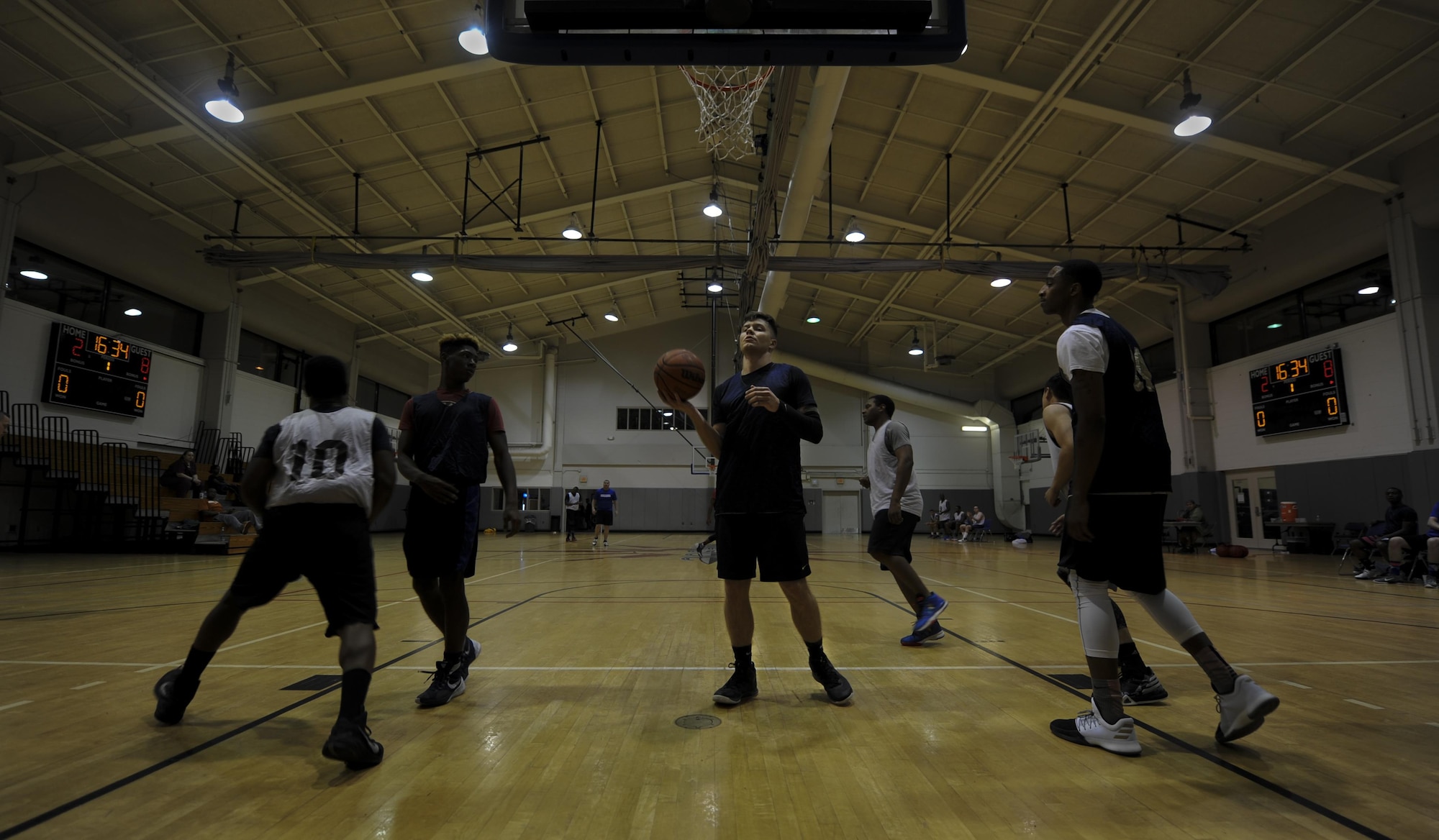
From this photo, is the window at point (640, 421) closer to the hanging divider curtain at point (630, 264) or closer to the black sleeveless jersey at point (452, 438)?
the hanging divider curtain at point (630, 264)

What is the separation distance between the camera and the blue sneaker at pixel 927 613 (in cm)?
418

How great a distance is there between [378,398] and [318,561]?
23.3m

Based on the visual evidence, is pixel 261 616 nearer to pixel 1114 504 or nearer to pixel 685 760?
pixel 685 760

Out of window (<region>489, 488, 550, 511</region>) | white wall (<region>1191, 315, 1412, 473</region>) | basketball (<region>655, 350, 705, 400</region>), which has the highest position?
white wall (<region>1191, 315, 1412, 473</region>)

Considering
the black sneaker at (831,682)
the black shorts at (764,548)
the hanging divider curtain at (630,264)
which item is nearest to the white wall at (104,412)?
the hanging divider curtain at (630,264)

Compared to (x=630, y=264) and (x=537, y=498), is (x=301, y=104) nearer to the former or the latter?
(x=630, y=264)

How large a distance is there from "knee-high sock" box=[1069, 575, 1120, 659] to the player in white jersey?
241cm

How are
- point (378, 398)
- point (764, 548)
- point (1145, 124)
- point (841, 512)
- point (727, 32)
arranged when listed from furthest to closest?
point (841, 512) < point (378, 398) < point (1145, 124) < point (764, 548) < point (727, 32)

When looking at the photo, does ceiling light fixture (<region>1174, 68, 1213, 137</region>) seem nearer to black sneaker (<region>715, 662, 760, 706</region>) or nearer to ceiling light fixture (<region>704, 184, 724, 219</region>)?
ceiling light fixture (<region>704, 184, 724, 219</region>)

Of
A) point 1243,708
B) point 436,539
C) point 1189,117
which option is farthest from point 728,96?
point 1243,708

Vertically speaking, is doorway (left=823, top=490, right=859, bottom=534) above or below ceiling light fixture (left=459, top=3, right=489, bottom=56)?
below

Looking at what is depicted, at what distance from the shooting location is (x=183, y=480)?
12398 mm

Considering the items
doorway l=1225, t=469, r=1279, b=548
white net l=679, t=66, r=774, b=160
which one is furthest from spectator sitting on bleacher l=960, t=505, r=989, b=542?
white net l=679, t=66, r=774, b=160

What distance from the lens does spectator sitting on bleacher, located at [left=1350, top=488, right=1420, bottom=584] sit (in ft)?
28.8
